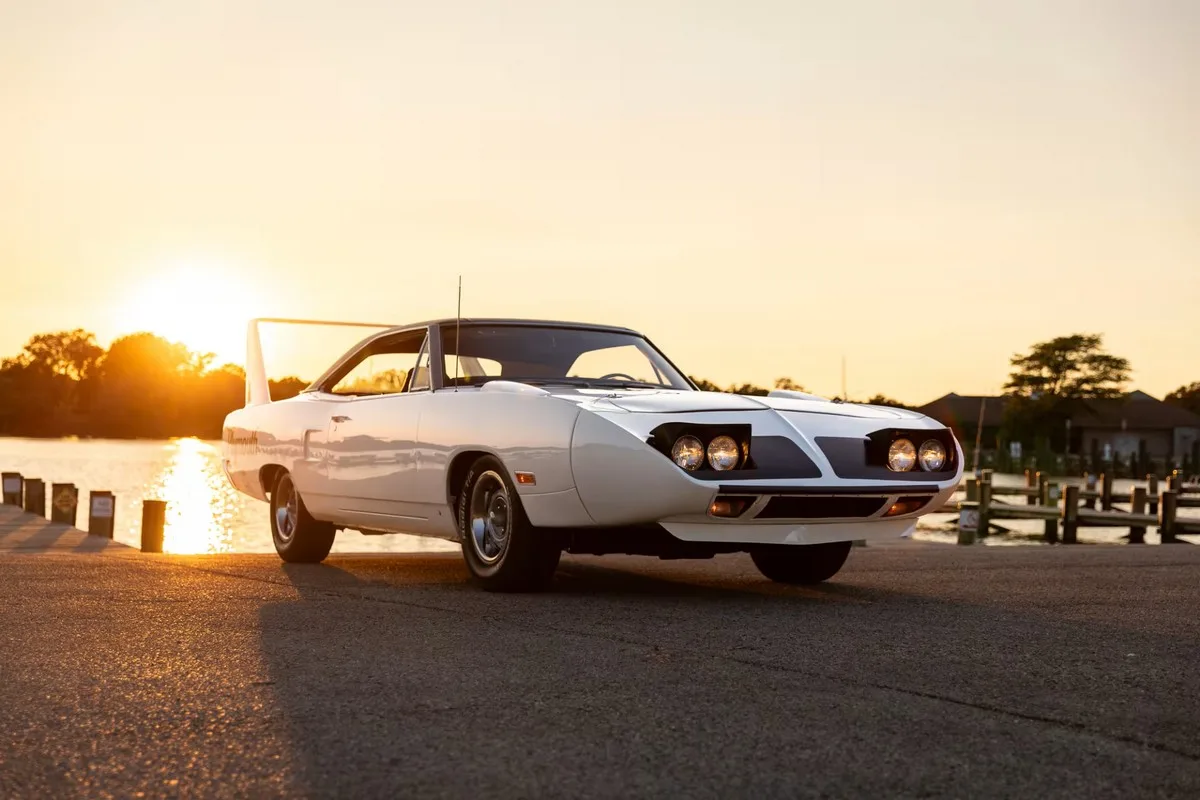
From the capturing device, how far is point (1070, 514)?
25.7 meters

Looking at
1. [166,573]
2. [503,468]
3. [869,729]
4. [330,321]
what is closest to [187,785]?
[869,729]

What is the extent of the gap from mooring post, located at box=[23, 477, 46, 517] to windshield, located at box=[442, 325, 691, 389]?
1398cm

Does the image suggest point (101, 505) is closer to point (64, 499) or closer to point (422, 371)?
point (64, 499)

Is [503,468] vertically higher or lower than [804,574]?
higher

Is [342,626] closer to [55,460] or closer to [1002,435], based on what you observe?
[55,460]

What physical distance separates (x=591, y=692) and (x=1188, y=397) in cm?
16002

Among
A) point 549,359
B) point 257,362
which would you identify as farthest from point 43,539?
point 549,359

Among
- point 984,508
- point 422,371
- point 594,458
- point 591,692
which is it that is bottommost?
point 984,508

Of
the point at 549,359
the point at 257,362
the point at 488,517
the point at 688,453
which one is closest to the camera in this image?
the point at 688,453

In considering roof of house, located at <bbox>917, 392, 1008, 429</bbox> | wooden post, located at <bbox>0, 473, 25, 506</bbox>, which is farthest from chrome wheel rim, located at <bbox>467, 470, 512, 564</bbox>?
roof of house, located at <bbox>917, 392, 1008, 429</bbox>

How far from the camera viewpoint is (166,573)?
313 inches

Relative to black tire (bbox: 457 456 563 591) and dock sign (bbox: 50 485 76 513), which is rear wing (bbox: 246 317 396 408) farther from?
dock sign (bbox: 50 485 76 513)

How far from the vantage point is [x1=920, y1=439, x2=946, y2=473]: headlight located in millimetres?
7051

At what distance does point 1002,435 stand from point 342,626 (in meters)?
101
